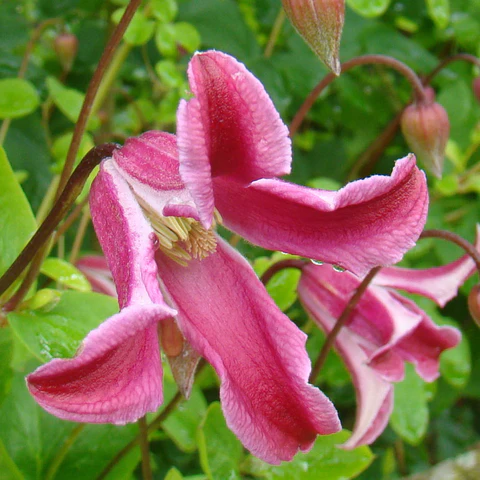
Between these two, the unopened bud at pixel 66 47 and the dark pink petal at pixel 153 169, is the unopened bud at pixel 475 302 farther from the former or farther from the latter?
the unopened bud at pixel 66 47

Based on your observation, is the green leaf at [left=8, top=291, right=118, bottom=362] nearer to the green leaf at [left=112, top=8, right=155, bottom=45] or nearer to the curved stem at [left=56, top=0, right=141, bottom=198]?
the curved stem at [left=56, top=0, right=141, bottom=198]

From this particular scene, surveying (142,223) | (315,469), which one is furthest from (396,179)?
(315,469)

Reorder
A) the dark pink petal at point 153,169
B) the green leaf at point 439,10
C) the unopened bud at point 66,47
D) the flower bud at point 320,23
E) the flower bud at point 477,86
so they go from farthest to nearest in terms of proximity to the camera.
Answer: the flower bud at point 477,86
the unopened bud at point 66,47
the green leaf at point 439,10
the flower bud at point 320,23
the dark pink petal at point 153,169

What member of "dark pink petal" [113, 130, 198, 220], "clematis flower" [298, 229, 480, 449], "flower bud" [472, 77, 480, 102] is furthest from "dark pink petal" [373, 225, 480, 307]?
"flower bud" [472, 77, 480, 102]

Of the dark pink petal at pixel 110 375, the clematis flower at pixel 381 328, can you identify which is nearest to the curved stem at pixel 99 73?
the dark pink petal at pixel 110 375

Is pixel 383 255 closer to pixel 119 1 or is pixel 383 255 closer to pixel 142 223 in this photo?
pixel 142 223

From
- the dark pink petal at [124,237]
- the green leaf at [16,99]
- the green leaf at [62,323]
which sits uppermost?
the dark pink petal at [124,237]

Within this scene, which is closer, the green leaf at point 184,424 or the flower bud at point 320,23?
the flower bud at point 320,23

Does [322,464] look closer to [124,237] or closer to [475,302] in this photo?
[475,302]

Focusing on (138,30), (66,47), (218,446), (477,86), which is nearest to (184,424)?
(218,446)
